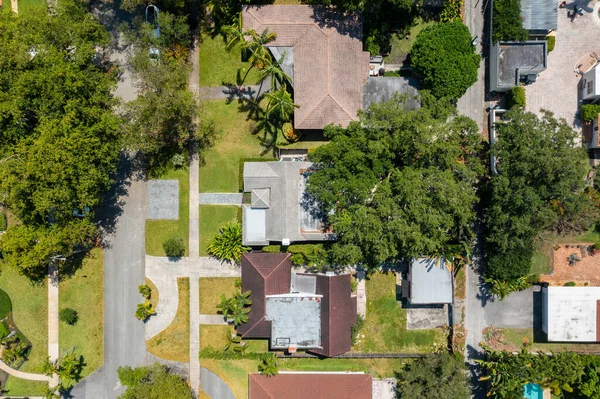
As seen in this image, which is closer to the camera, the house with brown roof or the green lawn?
the house with brown roof

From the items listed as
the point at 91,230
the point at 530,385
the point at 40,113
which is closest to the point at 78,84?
the point at 40,113

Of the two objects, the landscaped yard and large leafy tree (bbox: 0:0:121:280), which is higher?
large leafy tree (bbox: 0:0:121:280)

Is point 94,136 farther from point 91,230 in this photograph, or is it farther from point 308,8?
point 308,8

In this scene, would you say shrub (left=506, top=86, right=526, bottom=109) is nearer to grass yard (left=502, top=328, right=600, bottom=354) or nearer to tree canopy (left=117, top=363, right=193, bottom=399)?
grass yard (left=502, top=328, right=600, bottom=354)

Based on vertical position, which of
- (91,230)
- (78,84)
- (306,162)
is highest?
(78,84)

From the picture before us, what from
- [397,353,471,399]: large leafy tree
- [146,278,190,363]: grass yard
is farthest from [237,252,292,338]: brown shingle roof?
[397,353,471,399]: large leafy tree

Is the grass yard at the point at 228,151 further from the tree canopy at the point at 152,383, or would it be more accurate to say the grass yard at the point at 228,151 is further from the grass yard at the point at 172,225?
the tree canopy at the point at 152,383
